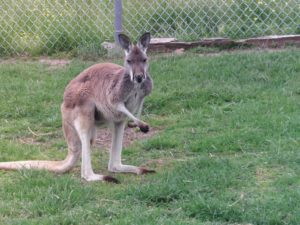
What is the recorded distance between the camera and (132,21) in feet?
24.5

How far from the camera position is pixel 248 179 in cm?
415

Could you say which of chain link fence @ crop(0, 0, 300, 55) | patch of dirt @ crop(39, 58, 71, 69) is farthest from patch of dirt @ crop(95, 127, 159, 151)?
chain link fence @ crop(0, 0, 300, 55)

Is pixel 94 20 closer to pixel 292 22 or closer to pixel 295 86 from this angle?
pixel 292 22

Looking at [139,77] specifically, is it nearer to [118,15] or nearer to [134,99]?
[134,99]

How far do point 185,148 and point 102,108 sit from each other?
0.73 meters

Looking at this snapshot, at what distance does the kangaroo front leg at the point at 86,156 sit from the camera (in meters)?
4.30

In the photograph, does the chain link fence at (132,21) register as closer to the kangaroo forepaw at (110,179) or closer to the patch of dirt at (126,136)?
the patch of dirt at (126,136)

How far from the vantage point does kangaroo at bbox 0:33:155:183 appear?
4.35m

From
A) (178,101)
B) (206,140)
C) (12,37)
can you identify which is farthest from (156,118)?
(12,37)

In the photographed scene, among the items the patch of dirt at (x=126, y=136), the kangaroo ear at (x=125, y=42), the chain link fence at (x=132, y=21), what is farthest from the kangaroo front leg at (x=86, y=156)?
the chain link fence at (x=132, y=21)

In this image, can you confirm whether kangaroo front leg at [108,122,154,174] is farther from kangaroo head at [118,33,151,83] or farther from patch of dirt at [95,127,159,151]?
patch of dirt at [95,127,159,151]

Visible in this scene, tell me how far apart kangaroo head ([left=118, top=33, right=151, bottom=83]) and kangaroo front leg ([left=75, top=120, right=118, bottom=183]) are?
0.45 metres

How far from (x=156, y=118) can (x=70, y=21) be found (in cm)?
245

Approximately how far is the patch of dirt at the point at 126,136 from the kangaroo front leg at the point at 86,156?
760 millimetres
